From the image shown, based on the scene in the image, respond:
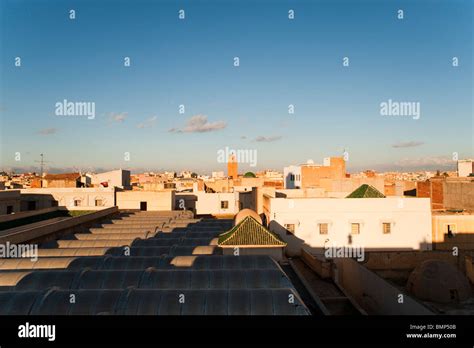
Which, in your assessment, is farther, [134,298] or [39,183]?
[39,183]

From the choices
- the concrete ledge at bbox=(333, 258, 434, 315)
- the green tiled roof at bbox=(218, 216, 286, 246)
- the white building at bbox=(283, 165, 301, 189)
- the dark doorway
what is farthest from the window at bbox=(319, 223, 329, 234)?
the white building at bbox=(283, 165, 301, 189)

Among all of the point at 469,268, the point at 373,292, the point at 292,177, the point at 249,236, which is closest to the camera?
the point at 373,292

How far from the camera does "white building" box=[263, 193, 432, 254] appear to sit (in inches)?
1117

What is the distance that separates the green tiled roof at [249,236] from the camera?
20.8 m

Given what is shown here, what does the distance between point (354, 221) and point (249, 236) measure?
1121 centimetres

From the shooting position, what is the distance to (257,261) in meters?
16.3

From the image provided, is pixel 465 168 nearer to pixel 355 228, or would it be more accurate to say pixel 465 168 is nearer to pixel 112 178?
pixel 355 228

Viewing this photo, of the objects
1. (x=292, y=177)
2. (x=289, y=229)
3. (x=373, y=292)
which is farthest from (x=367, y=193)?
(x=292, y=177)

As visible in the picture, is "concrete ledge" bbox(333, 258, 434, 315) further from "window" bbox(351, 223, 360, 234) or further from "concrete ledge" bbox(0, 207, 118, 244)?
"concrete ledge" bbox(0, 207, 118, 244)

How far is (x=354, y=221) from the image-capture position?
28.6 metres

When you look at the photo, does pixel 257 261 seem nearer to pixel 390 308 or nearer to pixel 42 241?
pixel 390 308

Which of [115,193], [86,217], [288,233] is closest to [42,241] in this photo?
[86,217]
